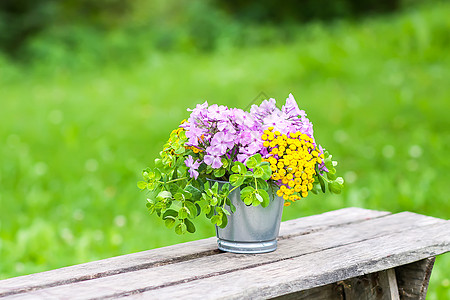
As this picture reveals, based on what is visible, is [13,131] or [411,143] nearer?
[411,143]

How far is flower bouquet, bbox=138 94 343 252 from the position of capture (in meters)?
1.62

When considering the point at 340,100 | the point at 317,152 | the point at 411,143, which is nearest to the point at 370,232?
the point at 317,152

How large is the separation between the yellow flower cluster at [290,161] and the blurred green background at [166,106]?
1.61 metres

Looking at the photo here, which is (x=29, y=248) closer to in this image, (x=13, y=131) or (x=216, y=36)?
(x=13, y=131)

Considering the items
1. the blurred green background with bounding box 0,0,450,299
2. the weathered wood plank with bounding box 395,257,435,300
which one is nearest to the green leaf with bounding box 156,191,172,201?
the weathered wood plank with bounding box 395,257,435,300

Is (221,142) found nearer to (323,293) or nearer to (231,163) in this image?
(231,163)

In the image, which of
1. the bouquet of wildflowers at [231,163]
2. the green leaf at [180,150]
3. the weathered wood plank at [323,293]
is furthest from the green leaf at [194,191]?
the weathered wood plank at [323,293]

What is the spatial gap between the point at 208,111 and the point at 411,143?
11.9 ft

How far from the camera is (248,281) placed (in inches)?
58.4

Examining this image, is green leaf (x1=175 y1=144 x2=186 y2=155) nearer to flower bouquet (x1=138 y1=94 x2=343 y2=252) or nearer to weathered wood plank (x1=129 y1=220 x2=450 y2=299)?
flower bouquet (x1=138 y1=94 x2=343 y2=252)

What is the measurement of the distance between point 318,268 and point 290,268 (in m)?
0.08

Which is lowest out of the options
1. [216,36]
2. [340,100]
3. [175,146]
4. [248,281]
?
[248,281]

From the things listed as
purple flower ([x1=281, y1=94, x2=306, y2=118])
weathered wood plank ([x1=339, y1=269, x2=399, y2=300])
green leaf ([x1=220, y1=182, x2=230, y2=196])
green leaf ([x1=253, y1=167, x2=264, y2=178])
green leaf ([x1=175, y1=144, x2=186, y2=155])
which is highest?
purple flower ([x1=281, y1=94, x2=306, y2=118])

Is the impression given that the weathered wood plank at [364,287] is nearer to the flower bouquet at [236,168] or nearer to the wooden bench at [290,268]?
the wooden bench at [290,268]
